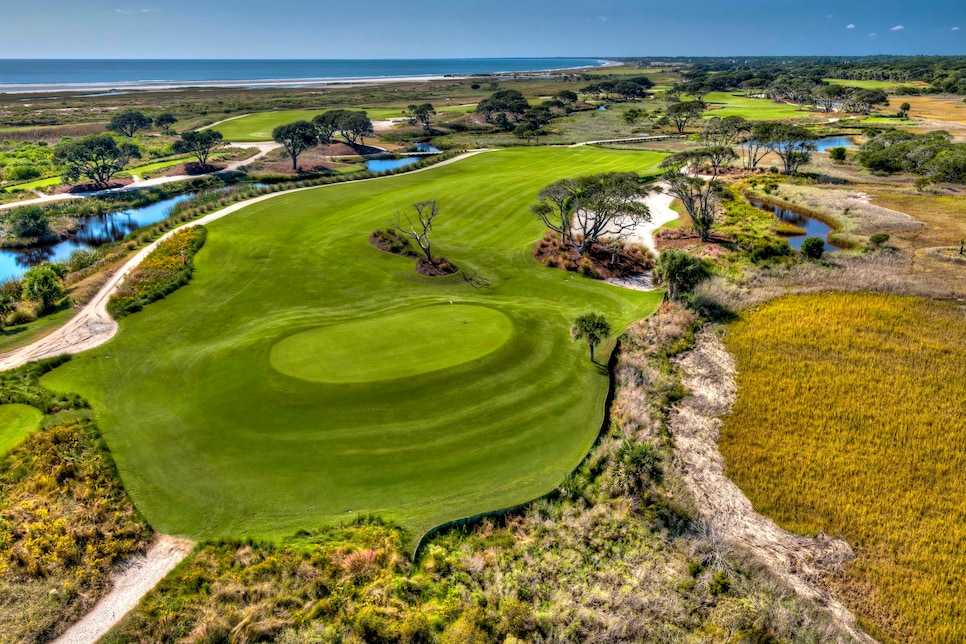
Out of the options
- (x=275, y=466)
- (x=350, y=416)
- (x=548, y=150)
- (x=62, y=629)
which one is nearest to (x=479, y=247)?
(x=350, y=416)

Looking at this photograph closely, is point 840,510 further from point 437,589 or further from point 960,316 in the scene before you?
point 960,316

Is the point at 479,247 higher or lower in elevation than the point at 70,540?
higher

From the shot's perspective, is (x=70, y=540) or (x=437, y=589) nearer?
(x=437, y=589)

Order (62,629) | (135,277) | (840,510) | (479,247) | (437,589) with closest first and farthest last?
(62,629) < (437,589) < (840,510) < (135,277) < (479,247)

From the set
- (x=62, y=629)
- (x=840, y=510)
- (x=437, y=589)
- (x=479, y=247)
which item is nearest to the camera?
(x=62, y=629)

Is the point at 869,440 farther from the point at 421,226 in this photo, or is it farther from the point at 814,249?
the point at 421,226

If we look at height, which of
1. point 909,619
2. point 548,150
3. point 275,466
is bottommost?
point 909,619

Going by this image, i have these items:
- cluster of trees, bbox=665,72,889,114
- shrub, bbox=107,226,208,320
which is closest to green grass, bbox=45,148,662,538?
shrub, bbox=107,226,208,320

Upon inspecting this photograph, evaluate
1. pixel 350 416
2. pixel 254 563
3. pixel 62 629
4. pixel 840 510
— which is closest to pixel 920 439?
pixel 840 510
